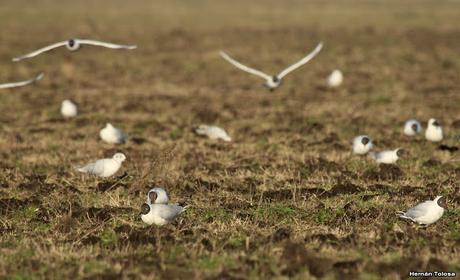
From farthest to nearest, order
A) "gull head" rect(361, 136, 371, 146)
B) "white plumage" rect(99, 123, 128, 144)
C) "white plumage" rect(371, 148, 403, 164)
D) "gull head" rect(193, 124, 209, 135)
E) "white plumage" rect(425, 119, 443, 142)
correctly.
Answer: "gull head" rect(193, 124, 209, 135) < "white plumage" rect(425, 119, 443, 142) < "white plumage" rect(99, 123, 128, 144) < "gull head" rect(361, 136, 371, 146) < "white plumage" rect(371, 148, 403, 164)

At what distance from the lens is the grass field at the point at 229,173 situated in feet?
26.1

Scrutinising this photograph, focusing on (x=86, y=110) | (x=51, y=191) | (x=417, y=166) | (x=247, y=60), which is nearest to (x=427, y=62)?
(x=247, y=60)

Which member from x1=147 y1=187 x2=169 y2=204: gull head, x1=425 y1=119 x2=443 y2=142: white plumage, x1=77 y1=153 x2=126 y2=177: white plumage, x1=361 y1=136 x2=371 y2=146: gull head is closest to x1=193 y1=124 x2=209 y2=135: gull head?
x1=361 y1=136 x2=371 y2=146: gull head

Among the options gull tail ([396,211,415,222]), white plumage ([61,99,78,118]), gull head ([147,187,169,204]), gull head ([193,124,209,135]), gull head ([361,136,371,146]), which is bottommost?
white plumage ([61,99,78,118])

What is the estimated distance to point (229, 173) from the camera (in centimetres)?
1265

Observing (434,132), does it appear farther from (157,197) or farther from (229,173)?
(157,197)

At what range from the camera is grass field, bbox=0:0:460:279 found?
26.1 feet

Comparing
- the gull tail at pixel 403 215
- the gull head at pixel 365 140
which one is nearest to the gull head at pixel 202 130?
the gull head at pixel 365 140

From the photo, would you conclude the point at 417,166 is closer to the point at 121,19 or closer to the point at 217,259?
the point at 217,259

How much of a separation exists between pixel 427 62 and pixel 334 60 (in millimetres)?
4512

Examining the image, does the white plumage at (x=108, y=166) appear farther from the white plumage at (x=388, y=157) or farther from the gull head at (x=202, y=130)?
the white plumage at (x=388, y=157)

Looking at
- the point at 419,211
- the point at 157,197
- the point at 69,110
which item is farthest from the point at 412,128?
the point at 69,110

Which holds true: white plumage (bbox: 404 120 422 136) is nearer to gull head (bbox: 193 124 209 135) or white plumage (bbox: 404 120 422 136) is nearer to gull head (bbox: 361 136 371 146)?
gull head (bbox: 361 136 371 146)

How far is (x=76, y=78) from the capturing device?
2880 cm
